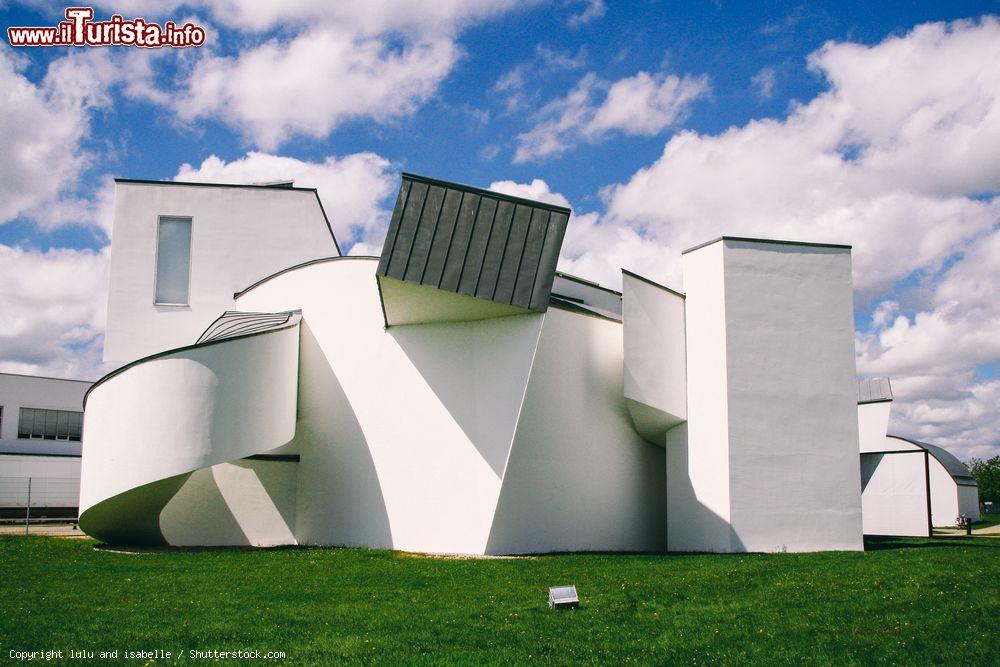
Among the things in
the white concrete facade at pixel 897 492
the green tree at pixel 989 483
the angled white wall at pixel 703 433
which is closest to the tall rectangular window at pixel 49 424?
the angled white wall at pixel 703 433

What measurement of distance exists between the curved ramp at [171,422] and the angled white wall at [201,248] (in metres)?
6.81

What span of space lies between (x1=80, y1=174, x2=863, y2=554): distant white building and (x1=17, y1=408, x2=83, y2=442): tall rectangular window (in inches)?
973

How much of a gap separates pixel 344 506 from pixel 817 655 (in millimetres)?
13043

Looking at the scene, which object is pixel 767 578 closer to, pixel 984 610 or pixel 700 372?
pixel 984 610

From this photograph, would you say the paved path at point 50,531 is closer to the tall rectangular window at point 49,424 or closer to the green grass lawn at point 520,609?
the green grass lawn at point 520,609

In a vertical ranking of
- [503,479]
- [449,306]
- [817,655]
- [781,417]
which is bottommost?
[817,655]

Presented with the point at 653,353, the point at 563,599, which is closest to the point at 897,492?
the point at 653,353

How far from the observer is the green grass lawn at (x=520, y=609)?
8.26 m

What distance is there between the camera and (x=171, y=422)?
17234mm

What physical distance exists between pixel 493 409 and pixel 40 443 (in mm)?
32472

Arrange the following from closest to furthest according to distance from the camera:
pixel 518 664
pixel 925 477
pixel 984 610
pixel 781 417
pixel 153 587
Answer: pixel 518 664 → pixel 984 610 → pixel 153 587 → pixel 781 417 → pixel 925 477

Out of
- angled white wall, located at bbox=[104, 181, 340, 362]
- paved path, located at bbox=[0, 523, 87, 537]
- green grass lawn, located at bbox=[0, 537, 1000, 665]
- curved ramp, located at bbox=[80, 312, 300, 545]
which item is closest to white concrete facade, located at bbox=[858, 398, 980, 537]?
green grass lawn, located at bbox=[0, 537, 1000, 665]

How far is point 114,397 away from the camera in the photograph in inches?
694

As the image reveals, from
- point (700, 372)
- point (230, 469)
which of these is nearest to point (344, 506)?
point (230, 469)
